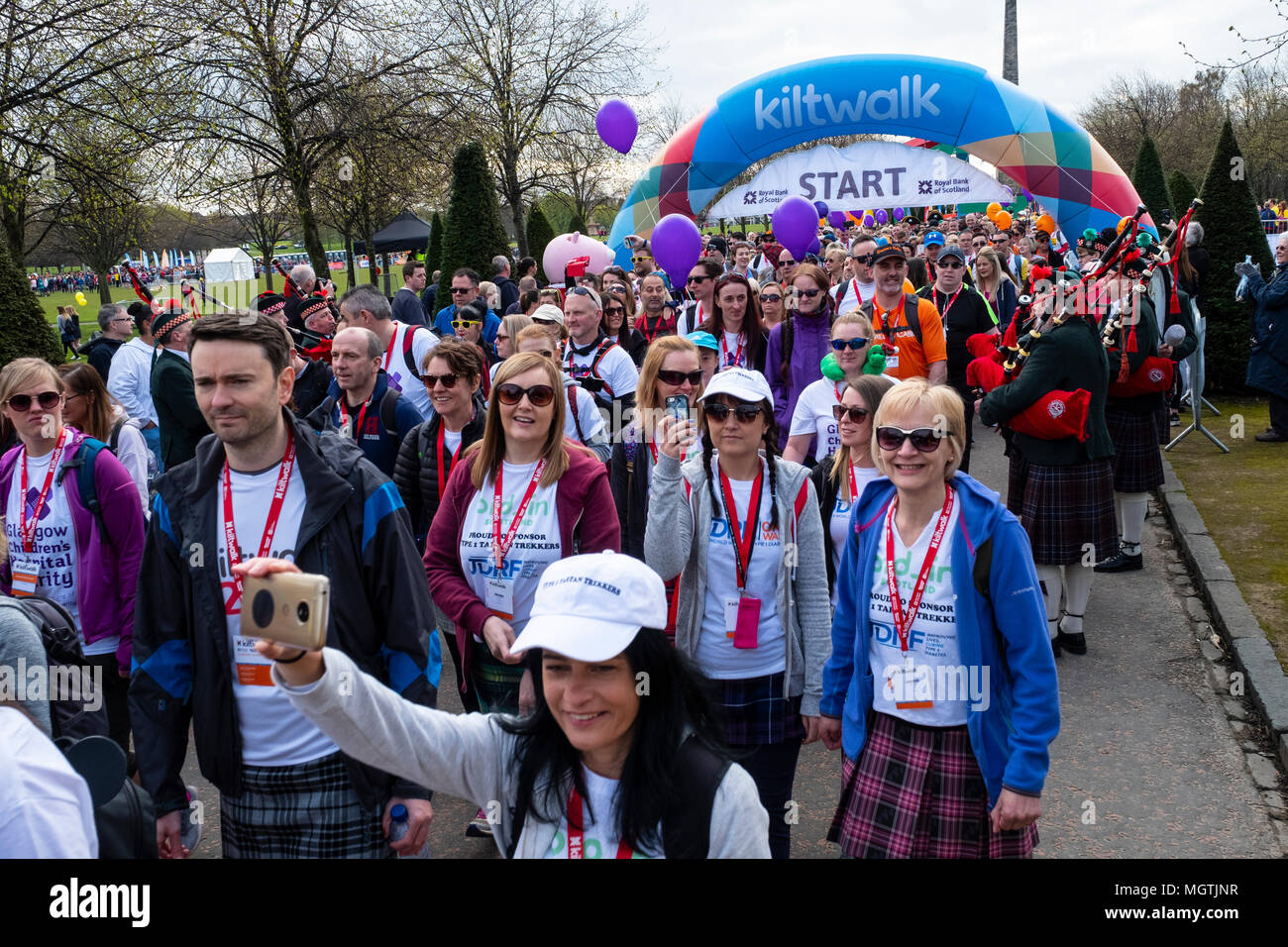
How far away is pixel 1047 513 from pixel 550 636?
4.75m

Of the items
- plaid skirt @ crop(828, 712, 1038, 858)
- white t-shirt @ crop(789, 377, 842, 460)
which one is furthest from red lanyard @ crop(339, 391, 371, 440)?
plaid skirt @ crop(828, 712, 1038, 858)

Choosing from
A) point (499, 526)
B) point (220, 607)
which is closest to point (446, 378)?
point (499, 526)

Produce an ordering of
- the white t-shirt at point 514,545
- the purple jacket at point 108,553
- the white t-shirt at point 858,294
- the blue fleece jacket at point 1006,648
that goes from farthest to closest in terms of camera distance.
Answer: the white t-shirt at point 858,294 < the purple jacket at point 108,553 < the white t-shirt at point 514,545 < the blue fleece jacket at point 1006,648

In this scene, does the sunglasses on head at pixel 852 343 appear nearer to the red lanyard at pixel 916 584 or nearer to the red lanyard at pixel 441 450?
the red lanyard at pixel 441 450

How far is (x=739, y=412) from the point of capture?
3576 millimetres

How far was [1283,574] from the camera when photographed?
Answer: 7.00 m

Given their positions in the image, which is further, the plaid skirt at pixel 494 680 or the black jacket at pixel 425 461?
the black jacket at pixel 425 461

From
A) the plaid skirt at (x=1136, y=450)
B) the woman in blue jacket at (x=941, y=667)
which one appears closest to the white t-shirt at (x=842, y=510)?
the woman in blue jacket at (x=941, y=667)

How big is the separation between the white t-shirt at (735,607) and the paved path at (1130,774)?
44.5 inches

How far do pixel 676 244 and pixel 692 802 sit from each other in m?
12.5

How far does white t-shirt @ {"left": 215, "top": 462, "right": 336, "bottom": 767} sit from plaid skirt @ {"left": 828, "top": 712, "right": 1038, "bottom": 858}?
1.53m

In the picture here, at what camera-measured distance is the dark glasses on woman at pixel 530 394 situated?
3.71m

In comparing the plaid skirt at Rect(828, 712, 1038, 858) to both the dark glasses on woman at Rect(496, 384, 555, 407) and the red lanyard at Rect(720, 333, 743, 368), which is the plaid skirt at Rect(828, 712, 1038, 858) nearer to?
the dark glasses on woman at Rect(496, 384, 555, 407)
